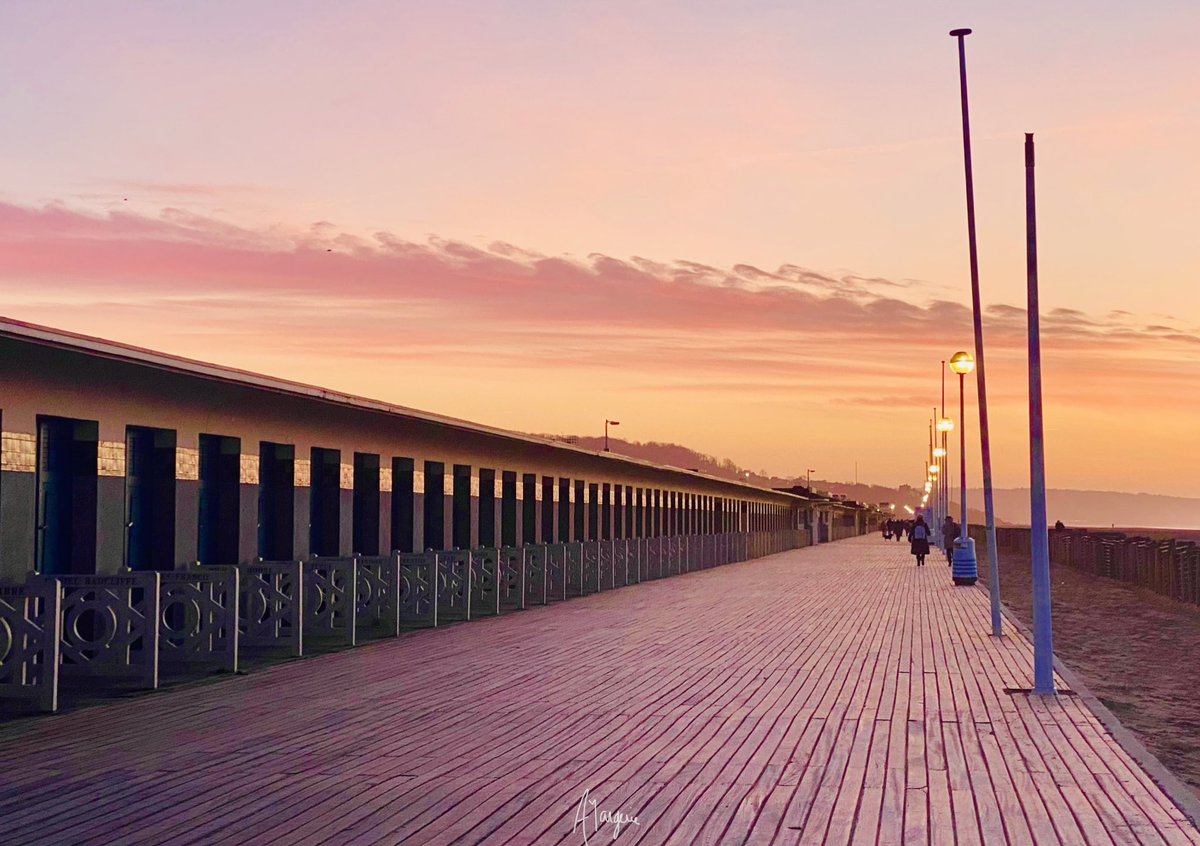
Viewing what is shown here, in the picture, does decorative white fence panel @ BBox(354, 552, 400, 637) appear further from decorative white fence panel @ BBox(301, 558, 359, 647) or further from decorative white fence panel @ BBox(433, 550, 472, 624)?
decorative white fence panel @ BBox(433, 550, 472, 624)

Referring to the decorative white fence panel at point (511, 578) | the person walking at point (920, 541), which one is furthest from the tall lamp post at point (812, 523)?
the decorative white fence panel at point (511, 578)

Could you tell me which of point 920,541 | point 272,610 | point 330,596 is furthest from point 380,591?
point 920,541

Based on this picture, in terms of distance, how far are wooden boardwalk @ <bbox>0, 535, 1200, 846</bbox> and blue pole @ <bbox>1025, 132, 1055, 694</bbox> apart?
1.74ft

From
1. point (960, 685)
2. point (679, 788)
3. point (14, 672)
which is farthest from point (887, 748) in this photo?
point (14, 672)

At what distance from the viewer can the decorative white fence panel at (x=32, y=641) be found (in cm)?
1191

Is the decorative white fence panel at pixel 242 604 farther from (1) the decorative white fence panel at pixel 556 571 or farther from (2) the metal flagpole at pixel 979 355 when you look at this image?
A: (2) the metal flagpole at pixel 979 355

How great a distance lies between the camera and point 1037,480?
14297mm

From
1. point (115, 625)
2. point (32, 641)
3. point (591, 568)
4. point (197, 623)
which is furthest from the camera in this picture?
point (591, 568)

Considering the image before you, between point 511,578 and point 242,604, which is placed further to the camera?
point 511,578

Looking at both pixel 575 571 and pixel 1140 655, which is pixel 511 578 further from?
pixel 1140 655

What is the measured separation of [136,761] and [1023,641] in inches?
530

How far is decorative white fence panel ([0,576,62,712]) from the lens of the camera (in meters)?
11.9

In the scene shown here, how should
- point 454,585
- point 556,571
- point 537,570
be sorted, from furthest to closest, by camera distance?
point 556,571 < point 537,570 < point 454,585
